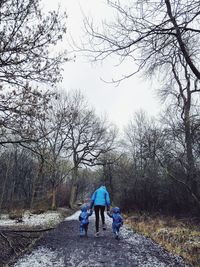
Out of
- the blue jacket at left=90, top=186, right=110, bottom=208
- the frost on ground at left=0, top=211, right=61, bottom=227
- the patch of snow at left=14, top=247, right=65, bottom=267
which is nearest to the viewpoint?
the patch of snow at left=14, top=247, right=65, bottom=267

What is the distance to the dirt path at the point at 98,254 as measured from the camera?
542cm

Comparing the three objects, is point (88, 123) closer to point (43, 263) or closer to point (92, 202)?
point (92, 202)

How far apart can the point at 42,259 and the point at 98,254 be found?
1374mm

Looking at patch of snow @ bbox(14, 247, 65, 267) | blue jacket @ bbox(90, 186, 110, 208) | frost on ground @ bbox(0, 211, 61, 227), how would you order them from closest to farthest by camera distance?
patch of snow @ bbox(14, 247, 65, 267)
blue jacket @ bbox(90, 186, 110, 208)
frost on ground @ bbox(0, 211, 61, 227)

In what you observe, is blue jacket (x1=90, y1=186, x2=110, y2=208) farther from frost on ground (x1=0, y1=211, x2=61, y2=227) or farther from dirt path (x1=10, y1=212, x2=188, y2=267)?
frost on ground (x1=0, y1=211, x2=61, y2=227)

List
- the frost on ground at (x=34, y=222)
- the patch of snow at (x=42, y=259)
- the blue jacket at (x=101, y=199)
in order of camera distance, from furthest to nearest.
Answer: the frost on ground at (x=34, y=222), the blue jacket at (x=101, y=199), the patch of snow at (x=42, y=259)

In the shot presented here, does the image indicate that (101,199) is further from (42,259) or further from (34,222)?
(34,222)

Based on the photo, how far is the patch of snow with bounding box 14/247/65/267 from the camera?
5.33 m

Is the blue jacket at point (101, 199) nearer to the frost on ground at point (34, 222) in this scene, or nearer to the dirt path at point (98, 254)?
the dirt path at point (98, 254)

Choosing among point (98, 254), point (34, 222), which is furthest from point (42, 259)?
point (34, 222)

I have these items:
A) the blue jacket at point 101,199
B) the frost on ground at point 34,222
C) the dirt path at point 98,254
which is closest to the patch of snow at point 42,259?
the dirt path at point 98,254

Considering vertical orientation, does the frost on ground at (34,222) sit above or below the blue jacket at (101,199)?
below

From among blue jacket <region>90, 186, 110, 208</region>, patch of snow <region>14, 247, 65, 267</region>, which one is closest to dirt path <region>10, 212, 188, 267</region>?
patch of snow <region>14, 247, 65, 267</region>

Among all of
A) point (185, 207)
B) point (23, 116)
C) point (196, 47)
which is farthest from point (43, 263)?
→ point (185, 207)
